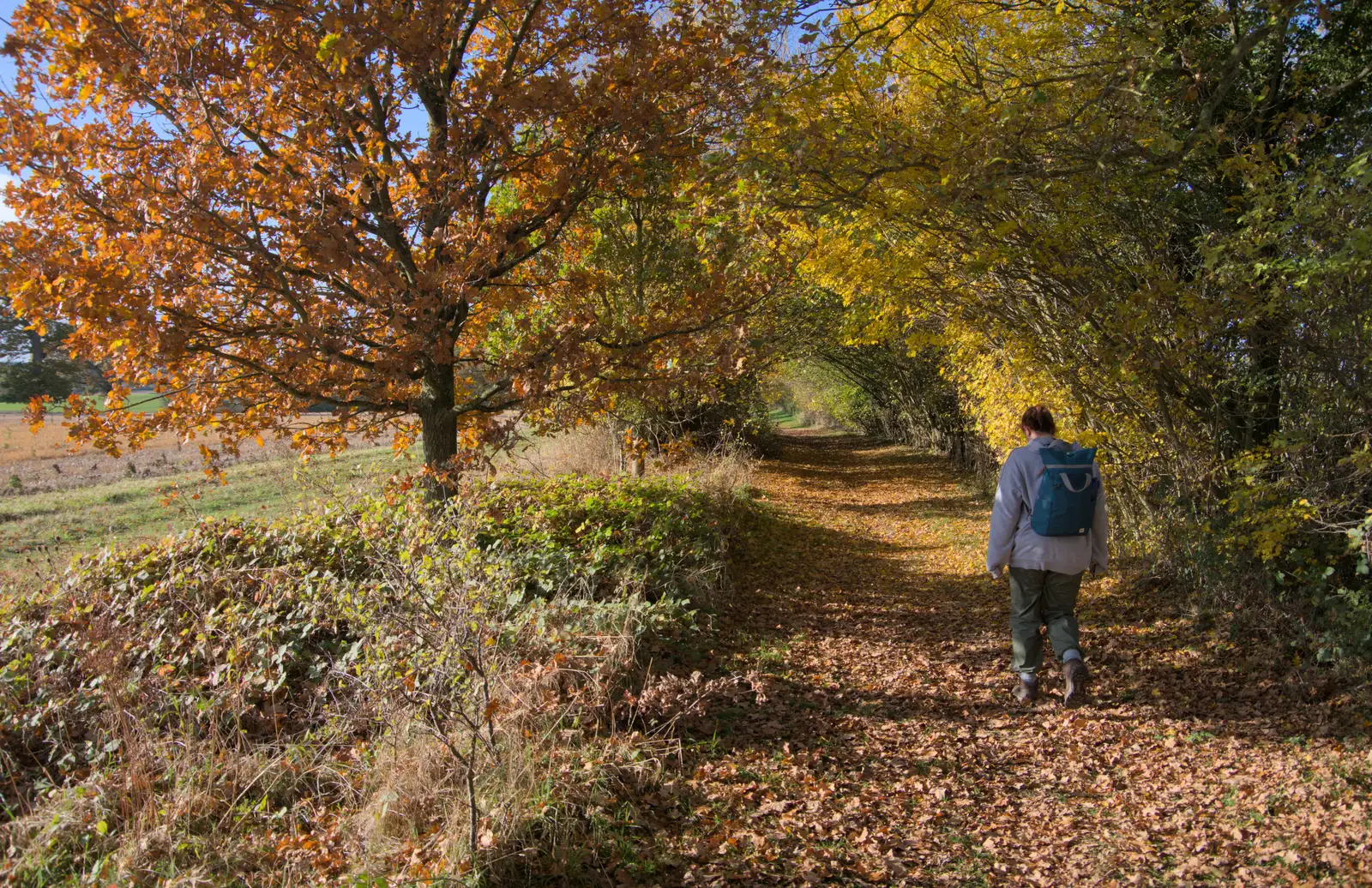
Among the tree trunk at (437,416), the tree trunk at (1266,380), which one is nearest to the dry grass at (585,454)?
the tree trunk at (437,416)

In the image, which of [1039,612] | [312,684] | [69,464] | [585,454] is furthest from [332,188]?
[69,464]

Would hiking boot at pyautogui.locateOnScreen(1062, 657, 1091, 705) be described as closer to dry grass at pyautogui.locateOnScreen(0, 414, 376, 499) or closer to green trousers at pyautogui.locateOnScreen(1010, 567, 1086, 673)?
green trousers at pyautogui.locateOnScreen(1010, 567, 1086, 673)

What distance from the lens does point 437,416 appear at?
6168 millimetres

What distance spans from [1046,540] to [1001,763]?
1.37 m

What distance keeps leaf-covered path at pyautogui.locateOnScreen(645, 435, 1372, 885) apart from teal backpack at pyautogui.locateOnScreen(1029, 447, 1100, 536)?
1.16 meters

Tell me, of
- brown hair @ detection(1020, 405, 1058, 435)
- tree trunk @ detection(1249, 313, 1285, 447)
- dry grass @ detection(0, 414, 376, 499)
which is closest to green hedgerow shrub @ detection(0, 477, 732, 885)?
brown hair @ detection(1020, 405, 1058, 435)

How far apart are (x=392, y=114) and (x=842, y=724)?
18.3ft

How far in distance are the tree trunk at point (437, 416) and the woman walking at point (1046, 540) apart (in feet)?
14.0

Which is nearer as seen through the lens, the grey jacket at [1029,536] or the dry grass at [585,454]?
the grey jacket at [1029,536]

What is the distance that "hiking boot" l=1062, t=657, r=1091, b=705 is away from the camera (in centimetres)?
459

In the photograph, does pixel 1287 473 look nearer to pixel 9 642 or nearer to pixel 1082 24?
pixel 1082 24

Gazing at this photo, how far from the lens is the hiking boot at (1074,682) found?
15.0 ft

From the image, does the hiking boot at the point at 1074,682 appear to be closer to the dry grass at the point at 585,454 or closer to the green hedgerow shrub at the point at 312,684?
the green hedgerow shrub at the point at 312,684

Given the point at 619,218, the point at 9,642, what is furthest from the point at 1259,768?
the point at 619,218
